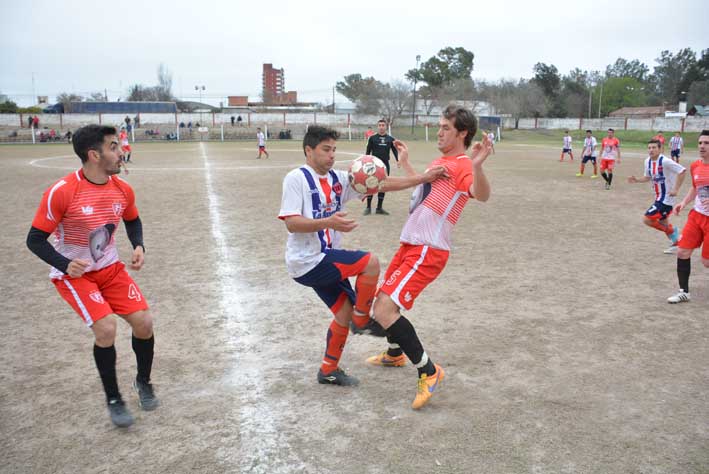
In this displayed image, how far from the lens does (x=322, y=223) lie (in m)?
3.93

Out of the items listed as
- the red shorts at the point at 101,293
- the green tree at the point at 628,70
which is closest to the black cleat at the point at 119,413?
the red shorts at the point at 101,293

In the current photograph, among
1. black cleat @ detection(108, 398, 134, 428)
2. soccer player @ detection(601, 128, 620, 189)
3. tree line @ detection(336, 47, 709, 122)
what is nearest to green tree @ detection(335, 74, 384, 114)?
tree line @ detection(336, 47, 709, 122)

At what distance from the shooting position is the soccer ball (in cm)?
433

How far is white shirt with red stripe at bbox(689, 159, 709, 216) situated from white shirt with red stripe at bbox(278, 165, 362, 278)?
16.3ft

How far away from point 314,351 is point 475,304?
233 cm

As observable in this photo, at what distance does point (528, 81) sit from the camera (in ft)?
323

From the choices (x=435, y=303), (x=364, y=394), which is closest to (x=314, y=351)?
(x=364, y=394)

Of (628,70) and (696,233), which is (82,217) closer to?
(696,233)

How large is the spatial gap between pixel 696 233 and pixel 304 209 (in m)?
5.42

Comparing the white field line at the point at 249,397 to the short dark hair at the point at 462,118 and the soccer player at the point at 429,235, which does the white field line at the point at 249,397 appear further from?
the short dark hair at the point at 462,118

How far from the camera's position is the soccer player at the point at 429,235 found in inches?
166

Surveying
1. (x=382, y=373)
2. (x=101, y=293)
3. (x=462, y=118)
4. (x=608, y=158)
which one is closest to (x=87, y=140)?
(x=101, y=293)

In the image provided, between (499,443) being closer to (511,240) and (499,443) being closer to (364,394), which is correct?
(364,394)

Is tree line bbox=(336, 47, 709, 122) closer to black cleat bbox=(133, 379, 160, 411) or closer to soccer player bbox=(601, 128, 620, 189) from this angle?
soccer player bbox=(601, 128, 620, 189)
